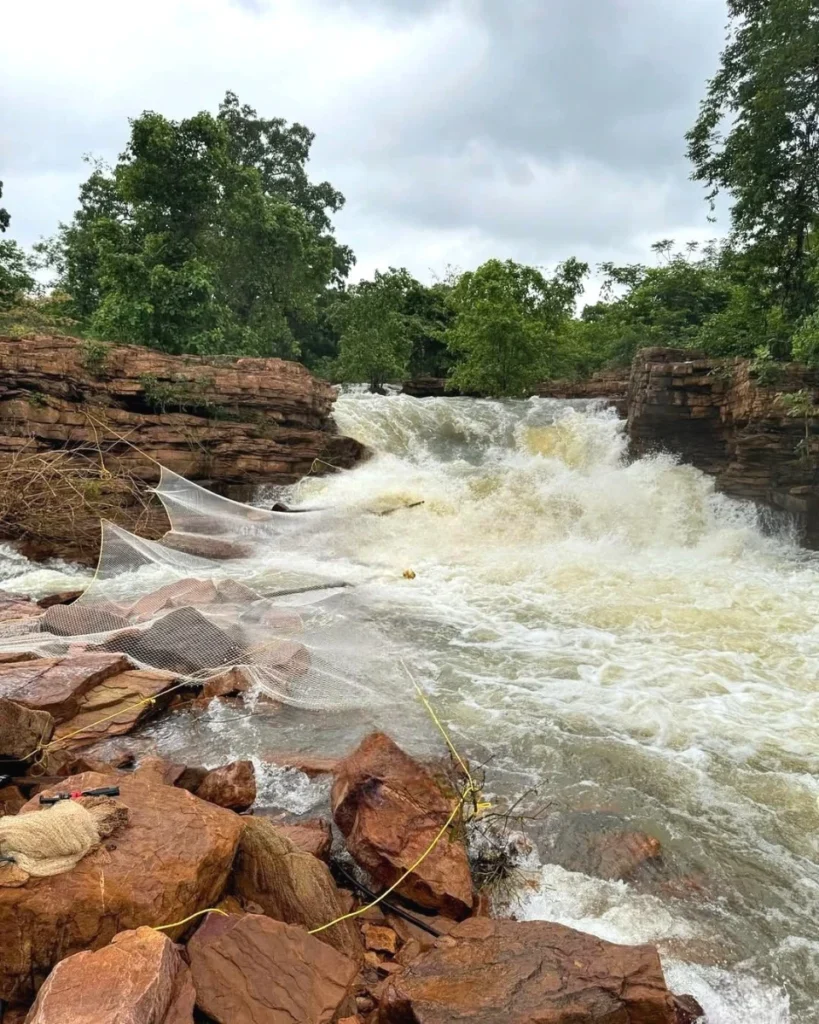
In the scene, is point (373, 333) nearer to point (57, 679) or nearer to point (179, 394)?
point (179, 394)

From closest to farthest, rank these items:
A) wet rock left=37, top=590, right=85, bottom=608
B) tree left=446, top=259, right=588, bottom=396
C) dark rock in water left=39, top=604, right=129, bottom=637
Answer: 1. dark rock in water left=39, top=604, right=129, bottom=637
2. wet rock left=37, top=590, right=85, bottom=608
3. tree left=446, top=259, right=588, bottom=396

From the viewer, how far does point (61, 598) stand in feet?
21.4

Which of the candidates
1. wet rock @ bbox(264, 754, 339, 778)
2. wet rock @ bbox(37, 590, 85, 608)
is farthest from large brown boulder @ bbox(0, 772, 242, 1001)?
wet rock @ bbox(37, 590, 85, 608)

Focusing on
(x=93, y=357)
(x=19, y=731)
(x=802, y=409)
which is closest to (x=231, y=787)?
(x=19, y=731)

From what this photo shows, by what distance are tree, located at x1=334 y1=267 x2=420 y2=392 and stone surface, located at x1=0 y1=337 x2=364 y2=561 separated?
21.8 ft

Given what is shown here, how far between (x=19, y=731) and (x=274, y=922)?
68.0 inches

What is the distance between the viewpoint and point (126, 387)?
10.3 metres

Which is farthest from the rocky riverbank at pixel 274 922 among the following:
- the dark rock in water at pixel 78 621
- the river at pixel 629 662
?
the dark rock in water at pixel 78 621

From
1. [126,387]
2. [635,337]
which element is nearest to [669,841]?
[126,387]

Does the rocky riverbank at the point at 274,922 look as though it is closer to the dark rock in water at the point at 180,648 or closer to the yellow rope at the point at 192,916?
the yellow rope at the point at 192,916

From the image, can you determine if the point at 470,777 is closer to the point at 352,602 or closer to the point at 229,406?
the point at 352,602

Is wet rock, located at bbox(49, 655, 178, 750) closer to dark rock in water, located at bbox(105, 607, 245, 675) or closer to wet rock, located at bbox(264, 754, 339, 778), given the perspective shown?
dark rock in water, located at bbox(105, 607, 245, 675)

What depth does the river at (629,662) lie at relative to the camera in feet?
9.00

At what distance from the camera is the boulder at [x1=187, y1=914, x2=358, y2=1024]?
1.87m
